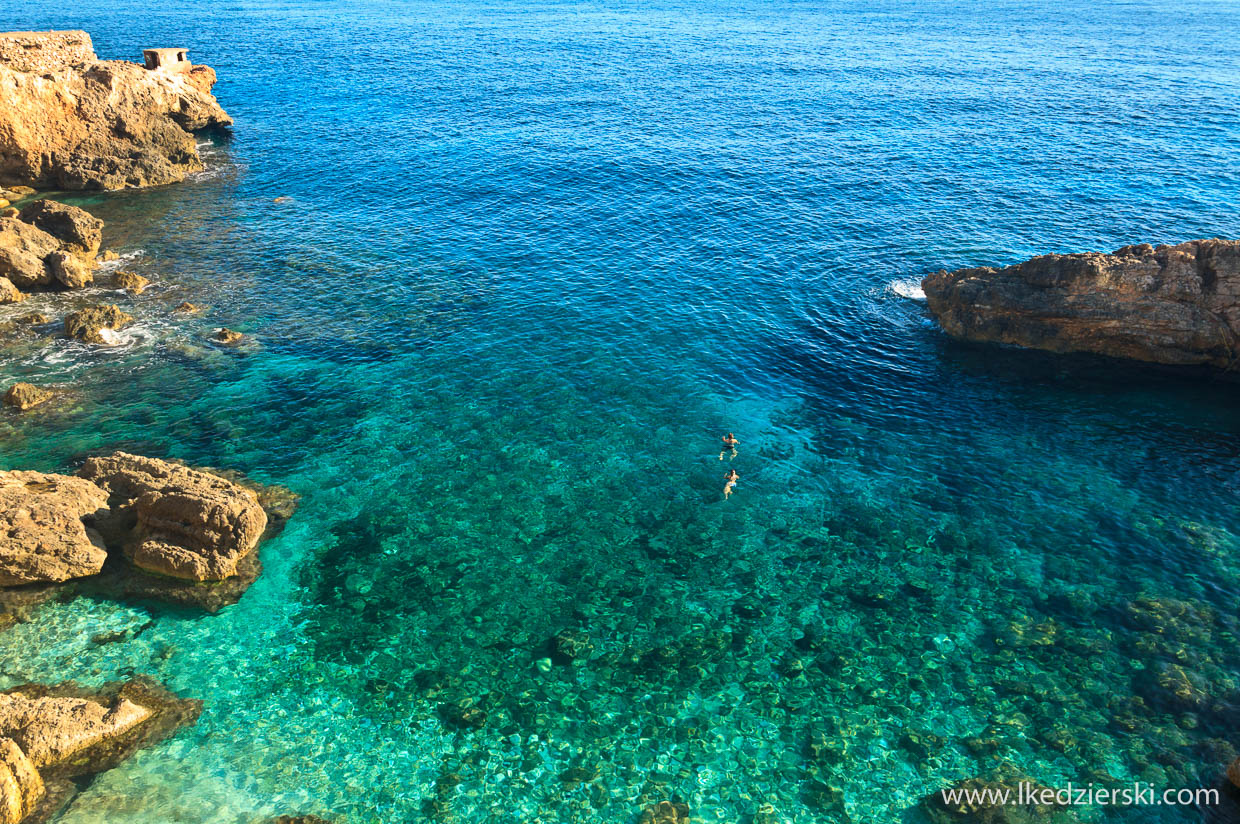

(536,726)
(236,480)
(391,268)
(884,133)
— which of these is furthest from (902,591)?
(884,133)

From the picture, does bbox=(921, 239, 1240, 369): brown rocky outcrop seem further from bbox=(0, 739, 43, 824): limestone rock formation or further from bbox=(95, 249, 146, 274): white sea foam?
bbox=(95, 249, 146, 274): white sea foam

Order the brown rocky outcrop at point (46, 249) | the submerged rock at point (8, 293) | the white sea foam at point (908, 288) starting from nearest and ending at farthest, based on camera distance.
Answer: the submerged rock at point (8, 293), the brown rocky outcrop at point (46, 249), the white sea foam at point (908, 288)

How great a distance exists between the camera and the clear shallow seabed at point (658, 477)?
25.5 meters

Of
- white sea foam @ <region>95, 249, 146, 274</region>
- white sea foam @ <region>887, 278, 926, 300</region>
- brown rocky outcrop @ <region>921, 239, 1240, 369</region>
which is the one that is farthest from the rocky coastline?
white sea foam @ <region>887, 278, 926, 300</region>

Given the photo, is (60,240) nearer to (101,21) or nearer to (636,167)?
(636,167)

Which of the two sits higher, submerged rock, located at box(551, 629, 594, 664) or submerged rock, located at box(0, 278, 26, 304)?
submerged rock, located at box(0, 278, 26, 304)

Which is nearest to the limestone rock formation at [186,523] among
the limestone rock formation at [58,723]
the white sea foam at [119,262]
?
the limestone rock formation at [58,723]

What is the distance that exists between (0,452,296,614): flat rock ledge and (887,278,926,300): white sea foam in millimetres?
44861

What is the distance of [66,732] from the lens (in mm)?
24156

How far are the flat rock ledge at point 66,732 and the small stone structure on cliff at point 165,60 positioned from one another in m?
78.0

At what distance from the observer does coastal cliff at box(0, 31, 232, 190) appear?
208ft

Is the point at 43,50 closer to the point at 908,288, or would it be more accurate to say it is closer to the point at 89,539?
A: the point at 89,539

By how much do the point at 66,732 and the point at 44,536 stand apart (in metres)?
9.35

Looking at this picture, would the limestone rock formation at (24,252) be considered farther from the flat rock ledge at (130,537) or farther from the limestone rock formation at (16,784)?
the limestone rock formation at (16,784)
